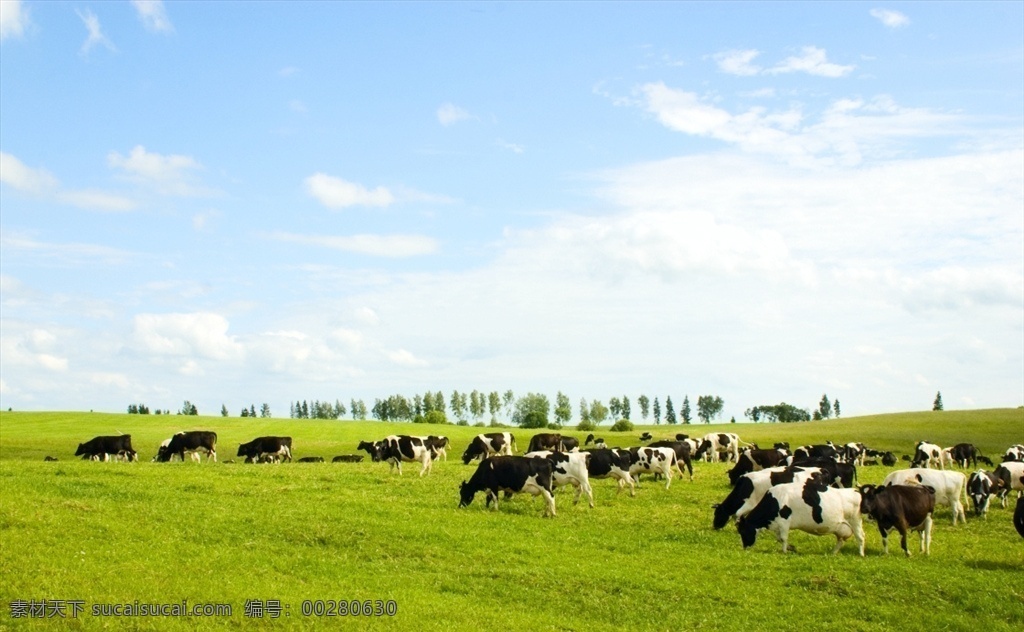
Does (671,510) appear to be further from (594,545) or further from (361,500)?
(361,500)

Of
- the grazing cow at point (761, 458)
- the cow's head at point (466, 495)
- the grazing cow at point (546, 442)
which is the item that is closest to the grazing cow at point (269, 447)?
the grazing cow at point (546, 442)

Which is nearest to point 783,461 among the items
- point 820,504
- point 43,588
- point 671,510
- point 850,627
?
point 671,510

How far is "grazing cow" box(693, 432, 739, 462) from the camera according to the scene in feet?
181

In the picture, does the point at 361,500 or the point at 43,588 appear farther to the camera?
the point at 361,500

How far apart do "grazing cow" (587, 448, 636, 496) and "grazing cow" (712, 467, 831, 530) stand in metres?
7.23

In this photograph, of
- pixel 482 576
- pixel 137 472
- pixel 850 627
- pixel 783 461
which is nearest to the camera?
pixel 850 627

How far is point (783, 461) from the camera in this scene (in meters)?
39.6

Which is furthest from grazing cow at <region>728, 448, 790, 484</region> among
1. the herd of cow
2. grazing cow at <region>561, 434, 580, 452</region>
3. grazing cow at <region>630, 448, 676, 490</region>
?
grazing cow at <region>561, 434, 580, 452</region>

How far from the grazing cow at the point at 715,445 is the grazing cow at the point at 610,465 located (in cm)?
2336

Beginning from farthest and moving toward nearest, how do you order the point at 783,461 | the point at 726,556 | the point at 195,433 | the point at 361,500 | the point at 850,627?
the point at 195,433 < the point at 783,461 < the point at 361,500 < the point at 726,556 < the point at 850,627

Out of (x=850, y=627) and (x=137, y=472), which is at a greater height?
(x=137, y=472)

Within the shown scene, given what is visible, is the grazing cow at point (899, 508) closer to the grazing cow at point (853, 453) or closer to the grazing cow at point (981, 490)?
the grazing cow at point (981, 490)

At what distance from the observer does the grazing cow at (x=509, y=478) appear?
1073 inches

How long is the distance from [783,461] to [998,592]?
69.5ft
